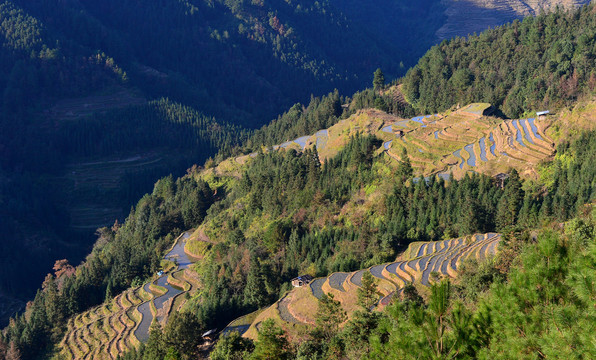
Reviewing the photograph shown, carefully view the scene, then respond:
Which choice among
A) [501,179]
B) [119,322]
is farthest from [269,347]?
[501,179]

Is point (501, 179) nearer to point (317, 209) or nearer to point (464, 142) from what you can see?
point (464, 142)

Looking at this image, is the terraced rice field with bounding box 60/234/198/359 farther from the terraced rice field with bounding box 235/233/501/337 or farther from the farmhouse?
the farmhouse

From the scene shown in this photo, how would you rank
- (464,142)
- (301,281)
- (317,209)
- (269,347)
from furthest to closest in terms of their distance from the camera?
1. (317,209)
2. (464,142)
3. (301,281)
4. (269,347)

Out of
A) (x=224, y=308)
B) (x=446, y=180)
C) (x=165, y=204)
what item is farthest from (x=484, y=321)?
(x=165, y=204)

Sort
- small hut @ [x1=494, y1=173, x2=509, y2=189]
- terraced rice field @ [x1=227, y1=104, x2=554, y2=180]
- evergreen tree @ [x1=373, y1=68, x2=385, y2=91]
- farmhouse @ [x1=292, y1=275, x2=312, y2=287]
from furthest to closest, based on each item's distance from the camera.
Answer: evergreen tree @ [x1=373, y1=68, x2=385, y2=91] < terraced rice field @ [x1=227, y1=104, x2=554, y2=180] < small hut @ [x1=494, y1=173, x2=509, y2=189] < farmhouse @ [x1=292, y1=275, x2=312, y2=287]

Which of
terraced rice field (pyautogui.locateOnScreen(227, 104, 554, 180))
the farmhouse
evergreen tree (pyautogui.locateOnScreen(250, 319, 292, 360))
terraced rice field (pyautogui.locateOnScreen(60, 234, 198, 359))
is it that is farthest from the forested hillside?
terraced rice field (pyautogui.locateOnScreen(60, 234, 198, 359))

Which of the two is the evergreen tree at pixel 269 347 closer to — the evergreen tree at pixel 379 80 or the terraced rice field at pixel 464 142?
the terraced rice field at pixel 464 142
